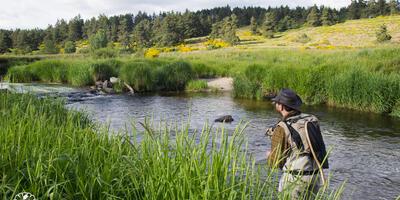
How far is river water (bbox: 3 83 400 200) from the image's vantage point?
8.22m

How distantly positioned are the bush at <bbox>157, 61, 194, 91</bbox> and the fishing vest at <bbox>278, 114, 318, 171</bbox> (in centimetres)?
1994

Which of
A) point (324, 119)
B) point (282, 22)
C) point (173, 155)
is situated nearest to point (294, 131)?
point (173, 155)

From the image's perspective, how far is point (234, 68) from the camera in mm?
27375

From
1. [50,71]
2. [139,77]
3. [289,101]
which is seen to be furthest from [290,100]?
[50,71]

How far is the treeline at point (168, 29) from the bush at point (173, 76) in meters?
47.4

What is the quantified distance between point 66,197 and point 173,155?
3.28 ft

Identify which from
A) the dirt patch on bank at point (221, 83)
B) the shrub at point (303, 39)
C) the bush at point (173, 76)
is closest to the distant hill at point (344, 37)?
the shrub at point (303, 39)

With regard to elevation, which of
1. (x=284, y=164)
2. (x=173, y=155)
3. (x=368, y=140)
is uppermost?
(x=173, y=155)

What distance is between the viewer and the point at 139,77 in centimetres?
2391

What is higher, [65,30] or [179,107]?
[65,30]

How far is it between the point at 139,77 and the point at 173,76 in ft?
6.88

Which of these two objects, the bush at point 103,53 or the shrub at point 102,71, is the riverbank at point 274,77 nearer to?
the shrub at point 102,71

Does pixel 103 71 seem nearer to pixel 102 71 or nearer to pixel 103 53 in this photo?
pixel 102 71

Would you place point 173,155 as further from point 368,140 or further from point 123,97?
point 123,97
